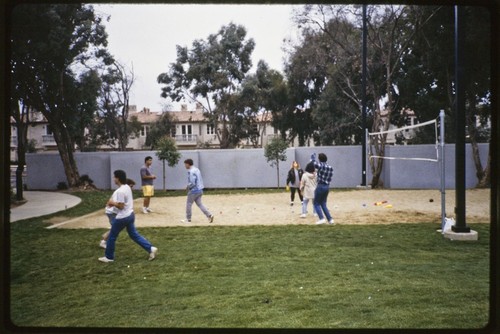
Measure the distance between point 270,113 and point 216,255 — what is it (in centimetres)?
1981

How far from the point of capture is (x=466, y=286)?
4035 mm

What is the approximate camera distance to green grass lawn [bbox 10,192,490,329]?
11.0 ft

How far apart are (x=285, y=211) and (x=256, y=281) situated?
18.7 feet

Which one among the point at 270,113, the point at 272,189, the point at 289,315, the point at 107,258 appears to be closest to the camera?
the point at 289,315

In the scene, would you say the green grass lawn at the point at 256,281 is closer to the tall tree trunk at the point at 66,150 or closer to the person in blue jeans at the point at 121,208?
the person in blue jeans at the point at 121,208

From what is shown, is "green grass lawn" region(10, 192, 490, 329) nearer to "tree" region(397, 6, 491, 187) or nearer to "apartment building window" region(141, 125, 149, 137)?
"tree" region(397, 6, 491, 187)

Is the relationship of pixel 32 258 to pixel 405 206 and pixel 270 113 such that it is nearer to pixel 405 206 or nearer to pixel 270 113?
pixel 405 206

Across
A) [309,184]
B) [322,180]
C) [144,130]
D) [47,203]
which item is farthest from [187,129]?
[322,180]

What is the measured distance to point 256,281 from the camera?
4.46 m

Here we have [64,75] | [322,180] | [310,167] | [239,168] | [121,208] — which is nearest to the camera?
[121,208]

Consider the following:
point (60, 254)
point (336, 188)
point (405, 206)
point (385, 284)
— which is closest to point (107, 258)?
point (60, 254)

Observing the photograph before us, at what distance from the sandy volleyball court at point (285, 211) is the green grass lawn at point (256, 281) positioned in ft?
3.94

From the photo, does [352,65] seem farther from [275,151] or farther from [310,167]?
[310,167]

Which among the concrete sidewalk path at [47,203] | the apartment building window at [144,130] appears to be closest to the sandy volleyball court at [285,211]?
the concrete sidewalk path at [47,203]
